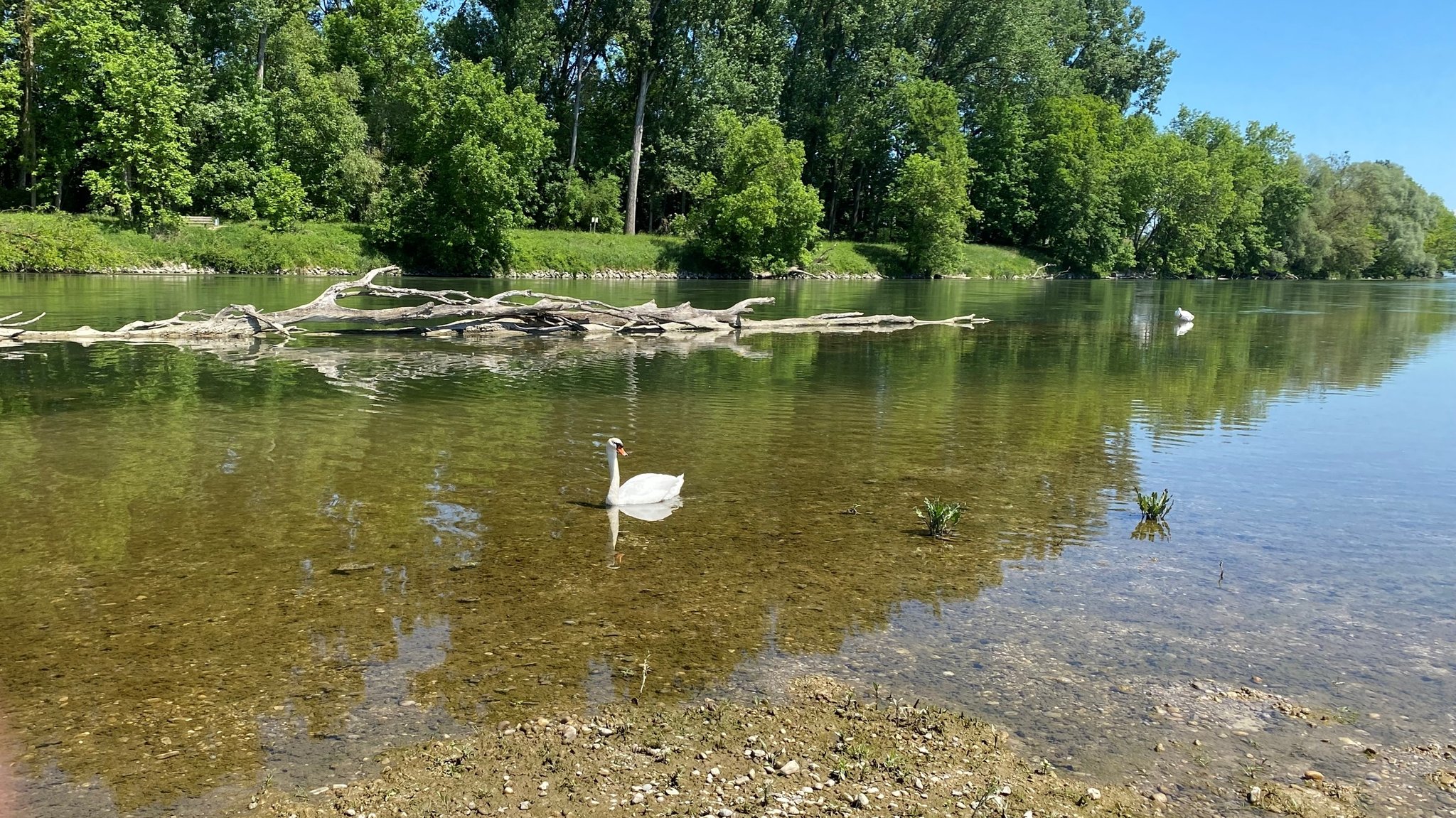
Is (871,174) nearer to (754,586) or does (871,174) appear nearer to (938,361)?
(938,361)

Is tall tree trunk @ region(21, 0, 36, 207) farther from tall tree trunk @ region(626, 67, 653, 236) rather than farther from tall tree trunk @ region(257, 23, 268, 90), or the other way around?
tall tree trunk @ region(626, 67, 653, 236)

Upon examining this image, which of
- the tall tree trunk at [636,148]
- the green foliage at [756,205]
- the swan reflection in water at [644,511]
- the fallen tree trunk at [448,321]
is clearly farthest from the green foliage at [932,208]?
the swan reflection in water at [644,511]

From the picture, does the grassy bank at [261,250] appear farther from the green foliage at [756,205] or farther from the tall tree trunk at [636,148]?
the tall tree trunk at [636,148]

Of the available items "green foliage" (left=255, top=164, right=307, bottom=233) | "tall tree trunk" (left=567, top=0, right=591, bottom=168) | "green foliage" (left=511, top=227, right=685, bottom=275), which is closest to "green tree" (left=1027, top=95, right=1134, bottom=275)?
"green foliage" (left=511, top=227, right=685, bottom=275)

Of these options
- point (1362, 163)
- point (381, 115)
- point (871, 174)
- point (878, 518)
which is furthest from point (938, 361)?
point (1362, 163)

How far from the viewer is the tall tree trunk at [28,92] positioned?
165 ft

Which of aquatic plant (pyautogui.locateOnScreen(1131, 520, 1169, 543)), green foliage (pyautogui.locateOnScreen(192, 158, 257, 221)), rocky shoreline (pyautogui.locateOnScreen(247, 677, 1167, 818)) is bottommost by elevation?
rocky shoreline (pyautogui.locateOnScreen(247, 677, 1167, 818))

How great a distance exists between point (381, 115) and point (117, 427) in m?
57.0

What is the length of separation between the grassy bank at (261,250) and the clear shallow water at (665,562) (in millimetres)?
34576

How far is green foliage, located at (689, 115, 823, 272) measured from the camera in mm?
64062

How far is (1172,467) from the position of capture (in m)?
11.9

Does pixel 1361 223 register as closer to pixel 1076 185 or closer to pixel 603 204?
pixel 1076 185

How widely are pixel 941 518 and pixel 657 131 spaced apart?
219 ft

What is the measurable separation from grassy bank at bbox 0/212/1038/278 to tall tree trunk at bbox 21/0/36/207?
408 cm
